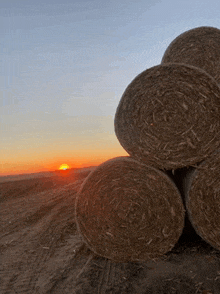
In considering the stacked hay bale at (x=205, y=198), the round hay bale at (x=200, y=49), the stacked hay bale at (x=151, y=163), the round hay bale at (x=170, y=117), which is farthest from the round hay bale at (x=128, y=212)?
the round hay bale at (x=200, y=49)

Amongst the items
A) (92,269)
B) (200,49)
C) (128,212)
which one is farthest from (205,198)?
(200,49)

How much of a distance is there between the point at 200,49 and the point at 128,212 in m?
2.76

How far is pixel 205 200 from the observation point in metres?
3.38

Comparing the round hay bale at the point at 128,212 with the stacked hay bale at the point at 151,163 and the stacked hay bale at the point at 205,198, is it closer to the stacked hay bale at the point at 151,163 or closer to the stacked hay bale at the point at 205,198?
the stacked hay bale at the point at 151,163

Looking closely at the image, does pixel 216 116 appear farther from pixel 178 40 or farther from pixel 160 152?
pixel 178 40

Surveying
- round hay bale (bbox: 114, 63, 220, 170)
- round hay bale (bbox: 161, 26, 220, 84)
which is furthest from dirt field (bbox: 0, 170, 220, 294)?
round hay bale (bbox: 161, 26, 220, 84)

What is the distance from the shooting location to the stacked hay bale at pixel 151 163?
3273mm

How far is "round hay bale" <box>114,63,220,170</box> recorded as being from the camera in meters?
3.25

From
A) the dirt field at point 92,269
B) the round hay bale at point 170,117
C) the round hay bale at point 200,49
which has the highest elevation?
the round hay bale at point 200,49

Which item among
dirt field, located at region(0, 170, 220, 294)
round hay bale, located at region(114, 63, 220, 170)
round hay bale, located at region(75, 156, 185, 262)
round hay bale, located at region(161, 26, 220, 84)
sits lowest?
dirt field, located at region(0, 170, 220, 294)

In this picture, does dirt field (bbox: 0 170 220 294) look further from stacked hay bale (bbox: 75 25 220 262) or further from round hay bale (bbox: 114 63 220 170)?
round hay bale (bbox: 114 63 220 170)

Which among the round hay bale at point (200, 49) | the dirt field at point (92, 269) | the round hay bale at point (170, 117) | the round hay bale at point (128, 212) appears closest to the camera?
the dirt field at point (92, 269)

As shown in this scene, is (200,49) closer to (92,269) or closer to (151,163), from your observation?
(151,163)

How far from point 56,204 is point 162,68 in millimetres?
5661
